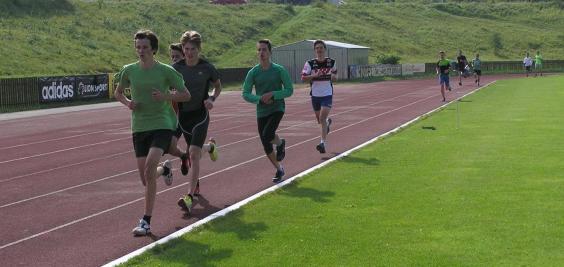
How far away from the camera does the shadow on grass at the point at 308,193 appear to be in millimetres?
9330

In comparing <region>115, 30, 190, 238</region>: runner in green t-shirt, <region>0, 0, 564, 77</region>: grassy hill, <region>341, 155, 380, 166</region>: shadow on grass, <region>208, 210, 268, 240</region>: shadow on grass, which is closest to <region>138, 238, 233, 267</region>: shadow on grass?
<region>208, 210, 268, 240</region>: shadow on grass

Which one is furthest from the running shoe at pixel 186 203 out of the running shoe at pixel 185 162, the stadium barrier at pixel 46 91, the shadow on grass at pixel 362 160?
the stadium barrier at pixel 46 91

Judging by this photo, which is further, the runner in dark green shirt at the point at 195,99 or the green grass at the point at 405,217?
the runner in dark green shirt at the point at 195,99

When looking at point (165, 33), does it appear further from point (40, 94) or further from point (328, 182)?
point (328, 182)

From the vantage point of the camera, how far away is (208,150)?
10.0 metres

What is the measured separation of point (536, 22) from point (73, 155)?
111m

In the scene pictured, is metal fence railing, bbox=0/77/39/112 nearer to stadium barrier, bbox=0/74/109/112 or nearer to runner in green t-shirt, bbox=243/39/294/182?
stadium barrier, bbox=0/74/109/112

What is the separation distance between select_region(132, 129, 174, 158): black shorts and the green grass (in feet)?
3.25

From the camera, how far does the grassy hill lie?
185ft

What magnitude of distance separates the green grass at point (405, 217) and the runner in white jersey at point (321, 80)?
1177 mm

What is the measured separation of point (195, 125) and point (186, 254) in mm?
3051

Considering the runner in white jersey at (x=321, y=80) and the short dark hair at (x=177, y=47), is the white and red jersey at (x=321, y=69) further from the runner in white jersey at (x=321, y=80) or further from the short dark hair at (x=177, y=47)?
the short dark hair at (x=177, y=47)

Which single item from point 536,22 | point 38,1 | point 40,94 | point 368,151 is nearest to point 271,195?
point 368,151

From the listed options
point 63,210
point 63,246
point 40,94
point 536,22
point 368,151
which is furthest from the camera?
point 536,22
